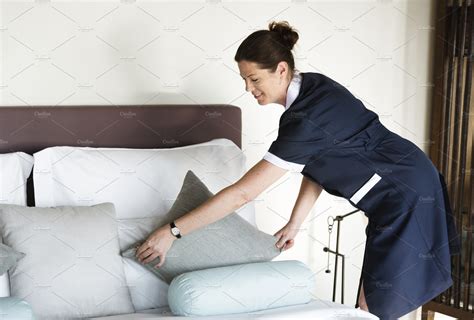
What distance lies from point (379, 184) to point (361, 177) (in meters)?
0.06

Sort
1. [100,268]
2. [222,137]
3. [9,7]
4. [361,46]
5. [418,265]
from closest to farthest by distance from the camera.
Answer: [418,265] < [100,268] < [9,7] < [222,137] < [361,46]

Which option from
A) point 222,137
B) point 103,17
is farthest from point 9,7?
point 222,137

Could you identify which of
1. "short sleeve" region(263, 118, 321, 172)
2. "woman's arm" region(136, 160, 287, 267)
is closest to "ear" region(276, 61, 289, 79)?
"short sleeve" region(263, 118, 321, 172)

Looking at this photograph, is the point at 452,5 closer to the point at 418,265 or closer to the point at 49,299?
the point at 418,265

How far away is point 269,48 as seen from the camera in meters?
2.46

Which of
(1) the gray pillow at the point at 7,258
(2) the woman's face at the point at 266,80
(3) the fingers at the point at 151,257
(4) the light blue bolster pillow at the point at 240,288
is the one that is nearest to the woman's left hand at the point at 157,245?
(3) the fingers at the point at 151,257

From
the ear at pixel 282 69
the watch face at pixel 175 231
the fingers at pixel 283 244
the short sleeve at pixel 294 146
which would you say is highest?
the ear at pixel 282 69

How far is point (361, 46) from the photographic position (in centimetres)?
356

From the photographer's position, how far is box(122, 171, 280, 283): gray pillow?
8.53ft

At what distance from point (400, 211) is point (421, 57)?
150cm

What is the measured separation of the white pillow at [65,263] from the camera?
8.27 feet

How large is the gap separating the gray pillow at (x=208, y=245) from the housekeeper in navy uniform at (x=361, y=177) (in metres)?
0.13

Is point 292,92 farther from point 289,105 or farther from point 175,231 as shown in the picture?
point 175,231

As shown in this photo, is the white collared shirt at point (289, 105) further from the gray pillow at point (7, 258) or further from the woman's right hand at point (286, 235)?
the gray pillow at point (7, 258)
